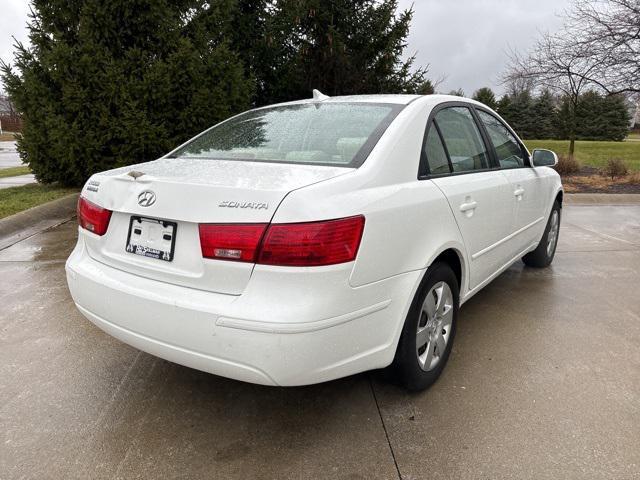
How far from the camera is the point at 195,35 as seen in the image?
8766mm

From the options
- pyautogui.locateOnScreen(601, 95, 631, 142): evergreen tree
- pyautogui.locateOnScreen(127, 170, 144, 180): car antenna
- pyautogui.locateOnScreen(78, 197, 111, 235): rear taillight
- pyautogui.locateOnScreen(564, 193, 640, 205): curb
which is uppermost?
pyautogui.locateOnScreen(601, 95, 631, 142): evergreen tree

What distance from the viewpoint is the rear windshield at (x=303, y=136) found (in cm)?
242

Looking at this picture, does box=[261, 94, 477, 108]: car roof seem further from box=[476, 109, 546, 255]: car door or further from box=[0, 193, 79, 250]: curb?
box=[0, 193, 79, 250]: curb

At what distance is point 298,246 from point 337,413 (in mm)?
1012

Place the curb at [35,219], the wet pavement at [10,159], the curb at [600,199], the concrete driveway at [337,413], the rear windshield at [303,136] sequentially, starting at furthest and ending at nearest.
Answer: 1. the wet pavement at [10,159]
2. the curb at [600,199]
3. the curb at [35,219]
4. the rear windshield at [303,136]
5. the concrete driveway at [337,413]

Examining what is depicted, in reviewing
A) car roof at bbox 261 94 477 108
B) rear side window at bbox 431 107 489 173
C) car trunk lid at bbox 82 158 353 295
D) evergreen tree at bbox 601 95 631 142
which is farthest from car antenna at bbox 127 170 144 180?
evergreen tree at bbox 601 95 631 142

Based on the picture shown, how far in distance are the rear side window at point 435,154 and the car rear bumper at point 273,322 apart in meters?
0.70

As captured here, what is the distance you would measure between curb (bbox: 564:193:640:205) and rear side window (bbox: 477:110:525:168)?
5.99m

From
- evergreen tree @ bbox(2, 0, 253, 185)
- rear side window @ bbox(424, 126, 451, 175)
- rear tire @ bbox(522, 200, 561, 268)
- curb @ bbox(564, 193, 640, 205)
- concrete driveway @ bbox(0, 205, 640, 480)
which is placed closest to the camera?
concrete driveway @ bbox(0, 205, 640, 480)

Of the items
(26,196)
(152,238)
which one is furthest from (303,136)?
(26,196)

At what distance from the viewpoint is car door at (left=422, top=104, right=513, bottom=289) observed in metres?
2.66

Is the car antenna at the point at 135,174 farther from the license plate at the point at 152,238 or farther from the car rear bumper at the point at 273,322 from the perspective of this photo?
the car rear bumper at the point at 273,322

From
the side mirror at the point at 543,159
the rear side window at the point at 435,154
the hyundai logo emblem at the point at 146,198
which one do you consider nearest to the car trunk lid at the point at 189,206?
the hyundai logo emblem at the point at 146,198

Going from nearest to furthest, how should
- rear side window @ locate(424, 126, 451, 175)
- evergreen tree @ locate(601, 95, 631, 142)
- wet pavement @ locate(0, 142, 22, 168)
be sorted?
rear side window @ locate(424, 126, 451, 175) → wet pavement @ locate(0, 142, 22, 168) → evergreen tree @ locate(601, 95, 631, 142)
